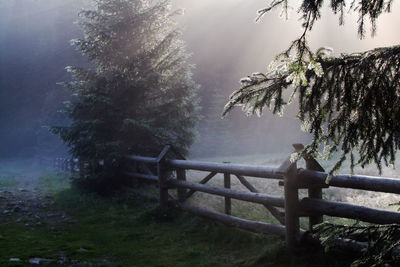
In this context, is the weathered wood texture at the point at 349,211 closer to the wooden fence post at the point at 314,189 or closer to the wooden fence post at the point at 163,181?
the wooden fence post at the point at 314,189

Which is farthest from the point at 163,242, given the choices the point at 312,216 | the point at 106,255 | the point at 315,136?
the point at 315,136

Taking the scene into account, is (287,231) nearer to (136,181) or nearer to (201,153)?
(136,181)

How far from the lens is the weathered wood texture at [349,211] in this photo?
14.4ft

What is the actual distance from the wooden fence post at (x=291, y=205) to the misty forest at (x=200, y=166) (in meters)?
0.02

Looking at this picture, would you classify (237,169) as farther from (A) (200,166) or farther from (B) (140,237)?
(B) (140,237)

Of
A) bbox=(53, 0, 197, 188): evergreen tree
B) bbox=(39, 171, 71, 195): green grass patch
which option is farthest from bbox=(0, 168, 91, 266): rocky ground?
bbox=(53, 0, 197, 188): evergreen tree

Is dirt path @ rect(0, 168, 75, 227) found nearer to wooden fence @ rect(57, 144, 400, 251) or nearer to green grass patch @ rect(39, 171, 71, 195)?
green grass patch @ rect(39, 171, 71, 195)

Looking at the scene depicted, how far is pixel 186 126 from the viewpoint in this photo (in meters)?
12.9

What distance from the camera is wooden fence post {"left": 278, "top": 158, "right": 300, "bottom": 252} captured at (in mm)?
5438

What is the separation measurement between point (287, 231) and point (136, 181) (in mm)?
7290

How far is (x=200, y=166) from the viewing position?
7844 mm

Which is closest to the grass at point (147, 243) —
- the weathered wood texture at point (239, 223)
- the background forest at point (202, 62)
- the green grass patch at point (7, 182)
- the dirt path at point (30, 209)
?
the weathered wood texture at point (239, 223)

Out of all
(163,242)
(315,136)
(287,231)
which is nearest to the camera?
(315,136)

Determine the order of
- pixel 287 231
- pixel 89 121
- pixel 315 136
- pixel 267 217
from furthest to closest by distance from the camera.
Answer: pixel 89 121, pixel 267 217, pixel 287 231, pixel 315 136
